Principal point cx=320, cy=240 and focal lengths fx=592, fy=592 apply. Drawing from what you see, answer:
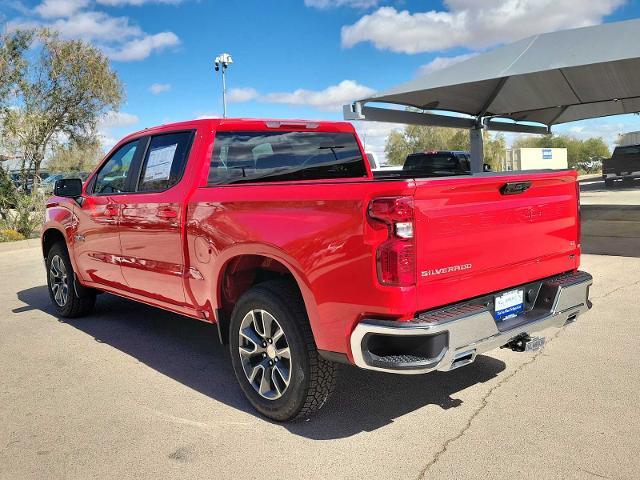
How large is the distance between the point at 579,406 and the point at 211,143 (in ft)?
10.2

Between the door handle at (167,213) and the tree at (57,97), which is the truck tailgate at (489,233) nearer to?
the door handle at (167,213)

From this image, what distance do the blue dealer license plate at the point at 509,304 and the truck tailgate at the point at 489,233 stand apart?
0.22ft

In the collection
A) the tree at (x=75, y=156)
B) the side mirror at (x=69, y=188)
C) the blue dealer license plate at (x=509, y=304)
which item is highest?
the tree at (x=75, y=156)

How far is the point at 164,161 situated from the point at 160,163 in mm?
69

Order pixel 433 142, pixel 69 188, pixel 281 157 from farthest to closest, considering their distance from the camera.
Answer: pixel 433 142 < pixel 69 188 < pixel 281 157

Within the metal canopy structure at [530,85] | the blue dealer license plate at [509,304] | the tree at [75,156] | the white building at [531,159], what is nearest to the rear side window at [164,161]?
the blue dealer license plate at [509,304]

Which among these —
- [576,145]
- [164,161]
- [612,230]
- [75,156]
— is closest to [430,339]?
[164,161]

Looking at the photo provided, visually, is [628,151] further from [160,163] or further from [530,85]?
[160,163]

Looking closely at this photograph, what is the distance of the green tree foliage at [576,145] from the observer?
8550 cm

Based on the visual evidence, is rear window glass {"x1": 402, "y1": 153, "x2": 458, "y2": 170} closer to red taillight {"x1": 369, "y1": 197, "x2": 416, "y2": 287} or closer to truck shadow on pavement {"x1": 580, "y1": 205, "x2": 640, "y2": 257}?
truck shadow on pavement {"x1": 580, "y1": 205, "x2": 640, "y2": 257}

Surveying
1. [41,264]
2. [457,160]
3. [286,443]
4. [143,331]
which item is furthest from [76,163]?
[286,443]

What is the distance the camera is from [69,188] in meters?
5.78

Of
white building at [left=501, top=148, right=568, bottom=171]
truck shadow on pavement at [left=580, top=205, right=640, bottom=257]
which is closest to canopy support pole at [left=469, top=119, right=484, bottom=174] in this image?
truck shadow on pavement at [left=580, top=205, right=640, bottom=257]

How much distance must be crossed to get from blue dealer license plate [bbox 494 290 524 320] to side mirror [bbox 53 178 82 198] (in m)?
4.19
